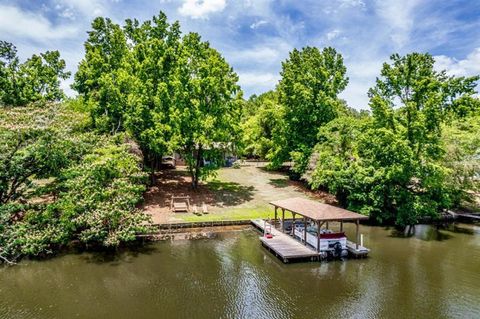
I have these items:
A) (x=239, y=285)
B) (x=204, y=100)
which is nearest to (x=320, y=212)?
(x=239, y=285)

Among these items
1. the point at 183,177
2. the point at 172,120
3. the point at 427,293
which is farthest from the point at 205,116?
the point at 427,293

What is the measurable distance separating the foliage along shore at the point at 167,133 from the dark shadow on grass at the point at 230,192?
2.32 metres

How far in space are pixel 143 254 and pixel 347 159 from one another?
1854 centimetres

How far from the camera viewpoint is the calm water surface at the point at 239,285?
12.8 meters

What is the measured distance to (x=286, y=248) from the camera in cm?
1892

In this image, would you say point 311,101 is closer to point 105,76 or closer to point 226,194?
point 226,194

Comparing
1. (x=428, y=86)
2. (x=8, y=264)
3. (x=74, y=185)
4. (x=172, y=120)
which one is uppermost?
(x=428, y=86)

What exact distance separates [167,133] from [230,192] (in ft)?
27.1

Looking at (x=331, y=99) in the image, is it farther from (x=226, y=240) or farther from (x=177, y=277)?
(x=177, y=277)

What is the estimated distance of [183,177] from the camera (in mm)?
36875

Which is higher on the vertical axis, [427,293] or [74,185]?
[74,185]

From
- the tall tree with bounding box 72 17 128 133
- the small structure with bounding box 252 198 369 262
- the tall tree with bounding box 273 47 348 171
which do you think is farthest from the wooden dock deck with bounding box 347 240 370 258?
the tall tree with bounding box 72 17 128 133

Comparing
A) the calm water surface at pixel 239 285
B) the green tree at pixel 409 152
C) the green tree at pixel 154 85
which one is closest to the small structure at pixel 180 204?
the green tree at pixel 154 85

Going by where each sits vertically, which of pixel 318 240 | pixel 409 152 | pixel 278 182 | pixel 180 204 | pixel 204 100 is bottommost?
pixel 318 240
